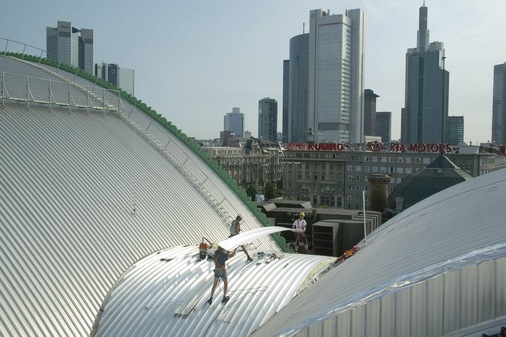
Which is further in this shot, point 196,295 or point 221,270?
→ point 196,295

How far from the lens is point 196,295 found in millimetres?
14492

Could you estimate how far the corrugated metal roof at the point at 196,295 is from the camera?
43.9ft

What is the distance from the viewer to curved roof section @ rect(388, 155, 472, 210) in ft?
152

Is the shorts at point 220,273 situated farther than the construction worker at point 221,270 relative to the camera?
Yes

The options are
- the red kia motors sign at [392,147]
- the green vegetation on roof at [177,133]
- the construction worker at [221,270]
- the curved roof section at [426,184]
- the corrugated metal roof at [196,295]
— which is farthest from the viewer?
the red kia motors sign at [392,147]

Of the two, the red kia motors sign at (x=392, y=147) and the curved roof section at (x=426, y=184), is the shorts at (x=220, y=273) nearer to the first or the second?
the curved roof section at (x=426, y=184)

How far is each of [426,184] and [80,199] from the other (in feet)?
124

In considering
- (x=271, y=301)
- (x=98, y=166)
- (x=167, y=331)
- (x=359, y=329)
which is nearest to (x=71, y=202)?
(x=98, y=166)

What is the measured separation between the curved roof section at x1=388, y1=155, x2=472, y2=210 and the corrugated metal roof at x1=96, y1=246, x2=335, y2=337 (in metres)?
31.5

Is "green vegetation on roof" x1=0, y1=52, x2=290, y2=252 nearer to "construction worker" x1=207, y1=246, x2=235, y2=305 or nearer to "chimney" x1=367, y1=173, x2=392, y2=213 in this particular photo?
"construction worker" x1=207, y1=246, x2=235, y2=305

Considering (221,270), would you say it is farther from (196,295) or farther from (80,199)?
(80,199)

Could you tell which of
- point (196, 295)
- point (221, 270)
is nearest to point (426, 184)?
point (221, 270)

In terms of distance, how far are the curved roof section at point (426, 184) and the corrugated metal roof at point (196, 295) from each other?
3154 centimetres

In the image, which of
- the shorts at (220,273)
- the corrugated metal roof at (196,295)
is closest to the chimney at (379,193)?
the corrugated metal roof at (196,295)
